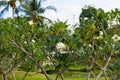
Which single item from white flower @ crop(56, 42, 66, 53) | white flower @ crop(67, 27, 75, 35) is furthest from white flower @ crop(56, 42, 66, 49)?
white flower @ crop(67, 27, 75, 35)

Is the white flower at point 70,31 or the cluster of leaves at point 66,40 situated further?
the white flower at point 70,31

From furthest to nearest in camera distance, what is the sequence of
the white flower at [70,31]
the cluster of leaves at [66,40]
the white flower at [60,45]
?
the white flower at [70,31] < the white flower at [60,45] < the cluster of leaves at [66,40]

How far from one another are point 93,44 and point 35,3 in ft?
112

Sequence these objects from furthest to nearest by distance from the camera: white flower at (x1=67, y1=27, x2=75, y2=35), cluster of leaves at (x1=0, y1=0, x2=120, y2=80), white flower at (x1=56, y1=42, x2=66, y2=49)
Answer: white flower at (x1=67, y1=27, x2=75, y2=35) → white flower at (x1=56, y1=42, x2=66, y2=49) → cluster of leaves at (x1=0, y1=0, x2=120, y2=80)

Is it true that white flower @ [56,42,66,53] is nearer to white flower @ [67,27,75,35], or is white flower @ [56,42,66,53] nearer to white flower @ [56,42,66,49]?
white flower @ [56,42,66,49]

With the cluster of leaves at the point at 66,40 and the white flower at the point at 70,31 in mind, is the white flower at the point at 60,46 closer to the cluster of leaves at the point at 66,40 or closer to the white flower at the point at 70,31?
the cluster of leaves at the point at 66,40

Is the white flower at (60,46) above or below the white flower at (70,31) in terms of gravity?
below

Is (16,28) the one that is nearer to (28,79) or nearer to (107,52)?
(107,52)

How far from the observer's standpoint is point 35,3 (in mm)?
38688

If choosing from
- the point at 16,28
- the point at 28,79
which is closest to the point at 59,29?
the point at 16,28

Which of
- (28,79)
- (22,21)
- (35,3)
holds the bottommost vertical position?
(28,79)

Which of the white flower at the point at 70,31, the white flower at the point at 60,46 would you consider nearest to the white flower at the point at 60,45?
the white flower at the point at 60,46

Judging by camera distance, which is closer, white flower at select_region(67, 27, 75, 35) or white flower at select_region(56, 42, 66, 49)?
white flower at select_region(56, 42, 66, 49)

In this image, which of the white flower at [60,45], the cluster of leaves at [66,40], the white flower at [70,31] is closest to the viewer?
the cluster of leaves at [66,40]
